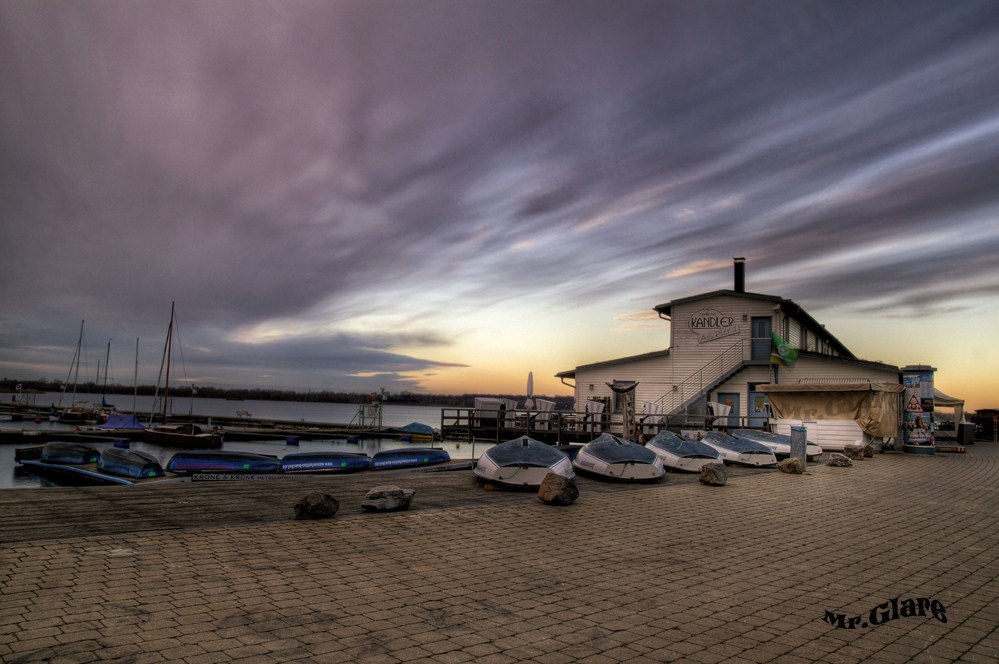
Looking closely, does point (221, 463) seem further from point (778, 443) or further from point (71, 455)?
point (778, 443)

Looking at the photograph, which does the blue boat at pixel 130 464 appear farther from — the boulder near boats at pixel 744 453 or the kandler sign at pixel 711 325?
the kandler sign at pixel 711 325

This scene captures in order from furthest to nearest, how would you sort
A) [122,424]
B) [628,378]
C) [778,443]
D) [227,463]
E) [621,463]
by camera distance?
[122,424] < [628,378] < [778,443] < [227,463] < [621,463]

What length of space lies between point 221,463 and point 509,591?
15962 mm

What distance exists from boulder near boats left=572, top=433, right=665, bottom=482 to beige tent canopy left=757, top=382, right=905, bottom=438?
49.2 ft

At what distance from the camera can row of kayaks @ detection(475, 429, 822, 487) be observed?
41.9 ft

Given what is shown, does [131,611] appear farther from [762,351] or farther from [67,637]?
[762,351]

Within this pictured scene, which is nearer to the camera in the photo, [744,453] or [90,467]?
[744,453]

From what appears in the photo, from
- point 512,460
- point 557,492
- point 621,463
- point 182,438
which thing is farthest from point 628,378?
point 182,438

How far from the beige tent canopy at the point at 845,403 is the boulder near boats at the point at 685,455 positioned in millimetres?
11428

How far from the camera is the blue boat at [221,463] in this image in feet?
60.7

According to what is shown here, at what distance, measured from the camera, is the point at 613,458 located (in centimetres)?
1438

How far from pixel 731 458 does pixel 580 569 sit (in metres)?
14.1

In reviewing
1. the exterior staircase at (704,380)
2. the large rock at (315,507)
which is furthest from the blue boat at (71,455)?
the exterior staircase at (704,380)

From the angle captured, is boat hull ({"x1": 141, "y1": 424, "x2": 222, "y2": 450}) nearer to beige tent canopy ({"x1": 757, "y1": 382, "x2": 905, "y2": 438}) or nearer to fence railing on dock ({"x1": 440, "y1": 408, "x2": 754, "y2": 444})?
fence railing on dock ({"x1": 440, "y1": 408, "x2": 754, "y2": 444})
